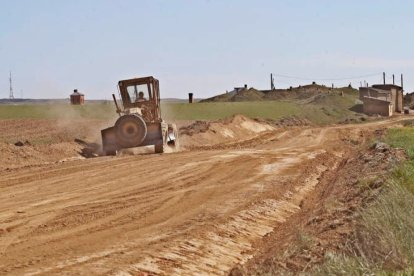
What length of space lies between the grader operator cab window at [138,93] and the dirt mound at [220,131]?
4906mm

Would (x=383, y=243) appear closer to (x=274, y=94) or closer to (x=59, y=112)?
(x=59, y=112)

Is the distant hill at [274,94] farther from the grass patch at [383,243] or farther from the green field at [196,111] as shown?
the grass patch at [383,243]

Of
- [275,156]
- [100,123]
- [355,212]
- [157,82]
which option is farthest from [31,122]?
[355,212]

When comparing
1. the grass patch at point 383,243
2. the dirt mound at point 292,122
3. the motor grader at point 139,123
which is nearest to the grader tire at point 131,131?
the motor grader at point 139,123

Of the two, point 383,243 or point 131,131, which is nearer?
point 383,243

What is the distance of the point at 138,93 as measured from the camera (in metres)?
30.8

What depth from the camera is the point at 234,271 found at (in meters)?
10.5

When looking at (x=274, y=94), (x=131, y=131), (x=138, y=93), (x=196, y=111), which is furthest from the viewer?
(x=274, y=94)

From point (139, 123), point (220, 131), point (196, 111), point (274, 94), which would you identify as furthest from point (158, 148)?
point (274, 94)

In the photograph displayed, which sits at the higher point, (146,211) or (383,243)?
(383,243)

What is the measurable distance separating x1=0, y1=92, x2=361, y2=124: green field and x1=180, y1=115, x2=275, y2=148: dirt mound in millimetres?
6419

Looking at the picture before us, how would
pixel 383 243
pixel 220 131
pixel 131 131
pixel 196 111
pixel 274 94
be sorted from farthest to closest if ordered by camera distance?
pixel 274 94, pixel 196 111, pixel 220 131, pixel 131 131, pixel 383 243

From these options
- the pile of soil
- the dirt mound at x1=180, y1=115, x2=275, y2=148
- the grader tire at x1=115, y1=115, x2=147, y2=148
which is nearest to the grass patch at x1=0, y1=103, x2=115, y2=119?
the pile of soil

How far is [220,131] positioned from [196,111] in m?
19.2
